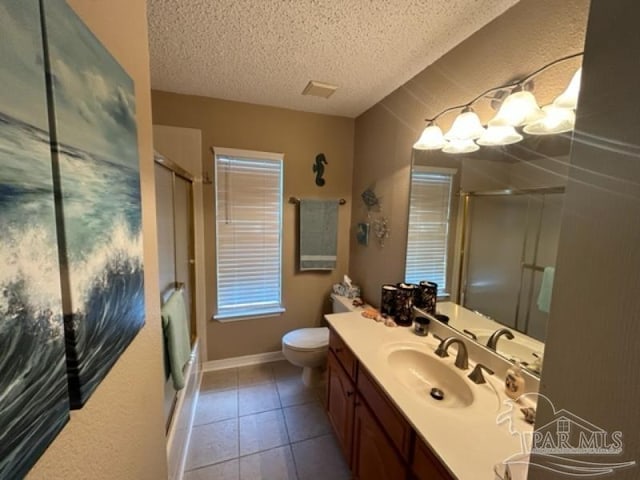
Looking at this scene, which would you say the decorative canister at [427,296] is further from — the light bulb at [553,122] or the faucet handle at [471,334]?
the light bulb at [553,122]

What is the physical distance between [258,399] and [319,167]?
6.63 feet

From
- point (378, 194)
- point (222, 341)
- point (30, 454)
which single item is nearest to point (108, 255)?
point (30, 454)

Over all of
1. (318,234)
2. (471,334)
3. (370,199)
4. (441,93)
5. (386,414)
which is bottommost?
(386,414)

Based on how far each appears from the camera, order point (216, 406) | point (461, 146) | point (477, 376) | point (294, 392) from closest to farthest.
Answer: point (477, 376)
point (461, 146)
point (216, 406)
point (294, 392)

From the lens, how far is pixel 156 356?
3.40ft

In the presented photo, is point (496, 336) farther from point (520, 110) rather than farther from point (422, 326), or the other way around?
point (520, 110)

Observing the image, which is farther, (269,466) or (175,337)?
(269,466)

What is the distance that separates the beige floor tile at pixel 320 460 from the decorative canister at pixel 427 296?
3.42 ft

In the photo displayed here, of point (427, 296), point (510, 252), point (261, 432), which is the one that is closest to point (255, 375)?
point (261, 432)

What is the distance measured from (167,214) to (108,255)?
100 centimetres

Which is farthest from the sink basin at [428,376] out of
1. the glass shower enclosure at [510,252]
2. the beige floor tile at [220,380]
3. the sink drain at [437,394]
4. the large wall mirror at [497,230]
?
the beige floor tile at [220,380]

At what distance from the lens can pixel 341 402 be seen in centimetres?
159

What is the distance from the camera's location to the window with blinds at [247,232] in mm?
2330

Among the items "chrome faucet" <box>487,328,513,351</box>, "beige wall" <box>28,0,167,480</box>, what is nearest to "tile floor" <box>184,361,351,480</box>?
"beige wall" <box>28,0,167,480</box>
